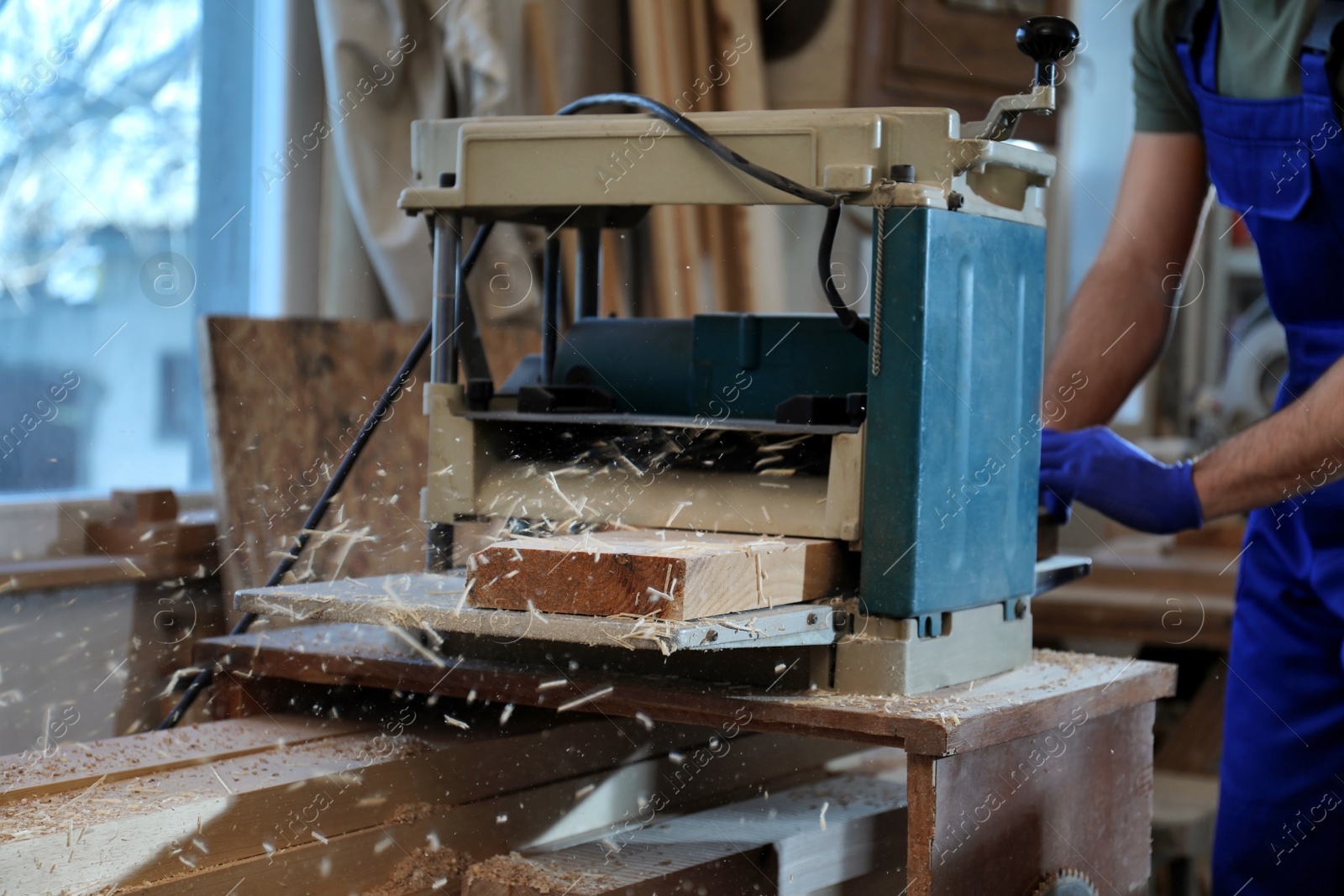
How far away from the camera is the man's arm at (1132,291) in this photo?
1.67 metres

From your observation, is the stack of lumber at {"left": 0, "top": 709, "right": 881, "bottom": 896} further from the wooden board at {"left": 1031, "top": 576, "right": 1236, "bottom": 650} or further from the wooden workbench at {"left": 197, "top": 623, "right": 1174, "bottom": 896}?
the wooden board at {"left": 1031, "top": 576, "right": 1236, "bottom": 650}

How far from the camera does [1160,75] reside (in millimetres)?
1646

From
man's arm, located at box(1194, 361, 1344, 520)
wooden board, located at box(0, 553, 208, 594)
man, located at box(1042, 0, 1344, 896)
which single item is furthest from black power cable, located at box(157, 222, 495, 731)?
man's arm, located at box(1194, 361, 1344, 520)

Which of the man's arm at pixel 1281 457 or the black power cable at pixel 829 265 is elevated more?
the black power cable at pixel 829 265

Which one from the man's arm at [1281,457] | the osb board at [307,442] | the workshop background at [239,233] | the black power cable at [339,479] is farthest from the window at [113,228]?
the man's arm at [1281,457]

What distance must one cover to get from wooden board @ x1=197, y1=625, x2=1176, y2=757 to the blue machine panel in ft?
0.31

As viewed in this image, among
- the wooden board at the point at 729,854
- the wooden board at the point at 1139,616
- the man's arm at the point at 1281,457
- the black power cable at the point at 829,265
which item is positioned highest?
the black power cable at the point at 829,265

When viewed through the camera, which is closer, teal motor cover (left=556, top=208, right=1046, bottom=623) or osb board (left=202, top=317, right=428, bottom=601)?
teal motor cover (left=556, top=208, right=1046, bottom=623)

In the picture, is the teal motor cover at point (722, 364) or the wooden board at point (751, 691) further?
the teal motor cover at point (722, 364)

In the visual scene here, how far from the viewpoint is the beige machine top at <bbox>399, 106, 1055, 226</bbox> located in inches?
44.5

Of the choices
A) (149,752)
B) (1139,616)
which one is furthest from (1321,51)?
(1139,616)

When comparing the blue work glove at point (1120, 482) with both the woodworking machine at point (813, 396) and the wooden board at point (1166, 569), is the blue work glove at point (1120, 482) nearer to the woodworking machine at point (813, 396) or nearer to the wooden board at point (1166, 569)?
the woodworking machine at point (813, 396)

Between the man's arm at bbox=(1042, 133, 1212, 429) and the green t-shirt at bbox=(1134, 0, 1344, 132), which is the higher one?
the green t-shirt at bbox=(1134, 0, 1344, 132)

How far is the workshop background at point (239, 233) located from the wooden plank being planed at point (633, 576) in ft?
1.26
